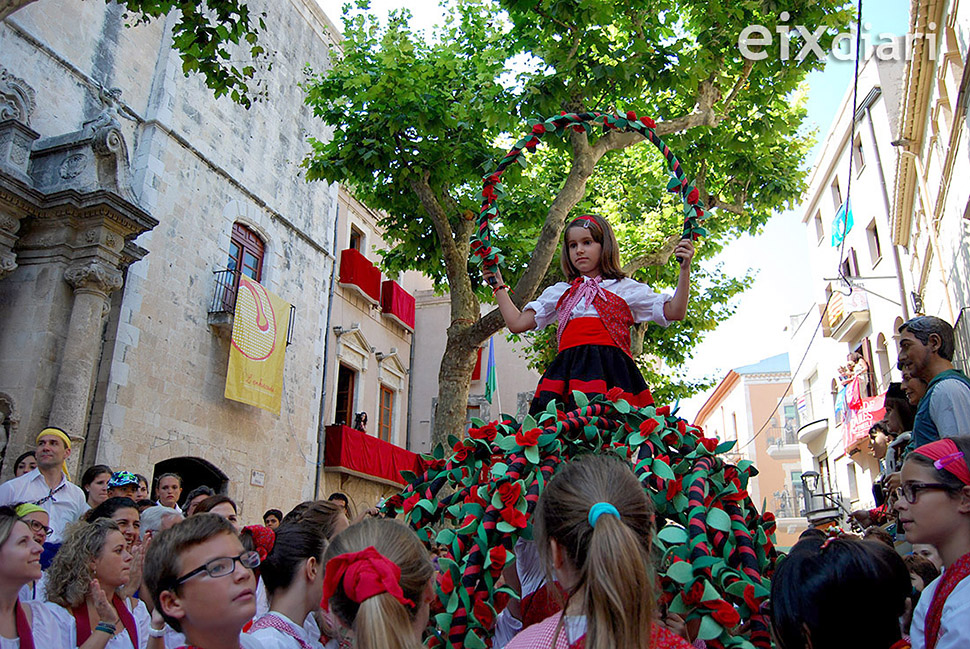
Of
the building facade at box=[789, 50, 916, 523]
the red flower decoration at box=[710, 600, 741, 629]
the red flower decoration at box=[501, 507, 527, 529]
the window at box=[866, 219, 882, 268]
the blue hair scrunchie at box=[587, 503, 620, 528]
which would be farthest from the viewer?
the window at box=[866, 219, 882, 268]

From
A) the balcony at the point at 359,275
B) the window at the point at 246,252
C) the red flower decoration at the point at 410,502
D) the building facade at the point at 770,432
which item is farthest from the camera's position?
the building facade at the point at 770,432

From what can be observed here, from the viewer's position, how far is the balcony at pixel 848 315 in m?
18.0

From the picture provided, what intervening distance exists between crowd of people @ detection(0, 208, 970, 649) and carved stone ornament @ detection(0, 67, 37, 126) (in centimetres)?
746

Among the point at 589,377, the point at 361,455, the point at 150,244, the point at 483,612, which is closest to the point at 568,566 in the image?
the point at 483,612

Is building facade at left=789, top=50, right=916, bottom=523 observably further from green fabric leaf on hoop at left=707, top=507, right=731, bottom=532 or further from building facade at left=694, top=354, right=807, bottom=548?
green fabric leaf on hoop at left=707, top=507, right=731, bottom=532

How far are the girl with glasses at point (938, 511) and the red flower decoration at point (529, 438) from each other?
1.22 metres

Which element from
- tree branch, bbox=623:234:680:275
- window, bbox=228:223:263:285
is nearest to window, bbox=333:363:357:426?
window, bbox=228:223:263:285

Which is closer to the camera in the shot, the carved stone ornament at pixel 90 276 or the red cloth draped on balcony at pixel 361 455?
the carved stone ornament at pixel 90 276

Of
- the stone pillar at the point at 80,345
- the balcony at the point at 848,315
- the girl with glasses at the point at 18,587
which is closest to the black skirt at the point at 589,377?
the girl with glasses at the point at 18,587

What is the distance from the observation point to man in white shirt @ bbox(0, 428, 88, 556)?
5707 mm

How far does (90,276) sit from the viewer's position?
368 inches

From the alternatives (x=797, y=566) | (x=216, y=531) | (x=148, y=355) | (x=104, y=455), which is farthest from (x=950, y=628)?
(x=148, y=355)

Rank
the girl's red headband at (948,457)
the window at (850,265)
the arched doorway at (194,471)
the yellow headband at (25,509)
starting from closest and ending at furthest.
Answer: the girl's red headband at (948,457), the yellow headband at (25,509), the arched doorway at (194,471), the window at (850,265)

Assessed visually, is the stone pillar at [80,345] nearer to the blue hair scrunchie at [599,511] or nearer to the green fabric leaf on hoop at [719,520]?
the green fabric leaf on hoop at [719,520]
